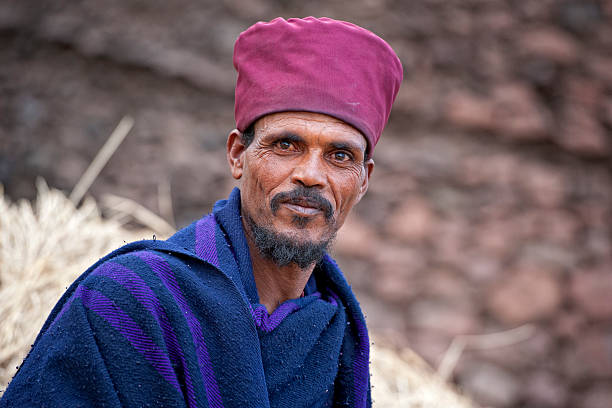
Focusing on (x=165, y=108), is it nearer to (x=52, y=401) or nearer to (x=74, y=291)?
(x=74, y=291)

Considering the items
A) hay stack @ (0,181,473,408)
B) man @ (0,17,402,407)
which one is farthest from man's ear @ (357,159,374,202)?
hay stack @ (0,181,473,408)

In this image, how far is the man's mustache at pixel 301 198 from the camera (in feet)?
4.70

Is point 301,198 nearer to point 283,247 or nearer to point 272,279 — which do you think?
point 283,247

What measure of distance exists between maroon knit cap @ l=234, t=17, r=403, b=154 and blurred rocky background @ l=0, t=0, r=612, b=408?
1.92m

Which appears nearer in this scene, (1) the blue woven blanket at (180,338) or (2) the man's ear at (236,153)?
(1) the blue woven blanket at (180,338)

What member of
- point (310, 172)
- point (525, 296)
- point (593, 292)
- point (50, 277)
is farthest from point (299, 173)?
point (593, 292)

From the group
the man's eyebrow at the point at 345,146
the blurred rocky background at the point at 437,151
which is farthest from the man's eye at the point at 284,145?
the blurred rocky background at the point at 437,151

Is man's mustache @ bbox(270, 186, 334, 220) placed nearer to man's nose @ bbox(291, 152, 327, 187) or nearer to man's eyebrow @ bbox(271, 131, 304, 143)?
man's nose @ bbox(291, 152, 327, 187)

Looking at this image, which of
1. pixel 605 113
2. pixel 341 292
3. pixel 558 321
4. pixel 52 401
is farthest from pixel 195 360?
pixel 605 113

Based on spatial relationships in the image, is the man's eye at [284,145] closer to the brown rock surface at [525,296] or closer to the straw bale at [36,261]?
the straw bale at [36,261]

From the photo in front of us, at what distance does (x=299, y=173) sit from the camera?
1438 mm

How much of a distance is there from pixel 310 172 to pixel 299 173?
28 mm

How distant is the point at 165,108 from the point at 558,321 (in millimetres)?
2697

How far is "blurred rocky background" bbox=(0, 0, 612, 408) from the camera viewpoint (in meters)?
3.37
